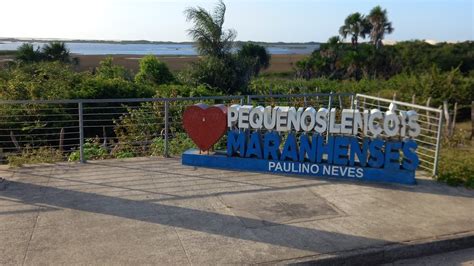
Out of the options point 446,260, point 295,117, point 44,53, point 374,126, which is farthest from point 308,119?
point 44,53

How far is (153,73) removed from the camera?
2631cm

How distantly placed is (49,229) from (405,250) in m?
3.97

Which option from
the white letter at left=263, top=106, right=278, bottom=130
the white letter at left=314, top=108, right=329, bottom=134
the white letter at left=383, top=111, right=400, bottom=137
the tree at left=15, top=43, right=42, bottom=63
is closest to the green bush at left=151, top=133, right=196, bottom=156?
the white letter at left=263, top=106, right=278, bottom=130

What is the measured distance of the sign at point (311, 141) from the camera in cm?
721

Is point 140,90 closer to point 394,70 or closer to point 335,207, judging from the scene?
point 335,207

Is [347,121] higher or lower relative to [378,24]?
lower

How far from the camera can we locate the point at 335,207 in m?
6.15

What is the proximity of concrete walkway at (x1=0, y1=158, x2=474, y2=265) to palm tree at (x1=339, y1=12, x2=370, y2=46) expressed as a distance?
4654cm

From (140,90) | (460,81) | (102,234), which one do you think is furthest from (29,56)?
(102,234)

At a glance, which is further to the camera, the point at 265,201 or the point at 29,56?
the point at 29,56

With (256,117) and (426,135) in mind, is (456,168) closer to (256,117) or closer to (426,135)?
(426,135)

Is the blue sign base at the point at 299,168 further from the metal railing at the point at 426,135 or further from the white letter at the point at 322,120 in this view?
the metal railing at the point at 426,135

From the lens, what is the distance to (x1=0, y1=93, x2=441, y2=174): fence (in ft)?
27.0

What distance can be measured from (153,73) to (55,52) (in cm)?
1629
